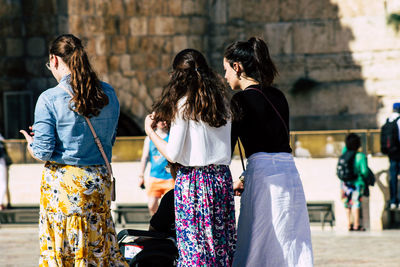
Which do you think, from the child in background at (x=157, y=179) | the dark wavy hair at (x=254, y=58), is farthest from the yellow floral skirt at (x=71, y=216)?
the child in background at (x=157, y=179)

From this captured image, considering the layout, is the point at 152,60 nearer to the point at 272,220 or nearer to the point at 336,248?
the point at 336,248

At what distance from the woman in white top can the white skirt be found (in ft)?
0.32

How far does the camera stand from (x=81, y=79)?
449 cm

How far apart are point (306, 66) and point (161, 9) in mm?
3287

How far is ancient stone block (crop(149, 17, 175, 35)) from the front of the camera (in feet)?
56.9

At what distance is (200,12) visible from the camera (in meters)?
18.4

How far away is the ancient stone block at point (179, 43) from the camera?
693 inches

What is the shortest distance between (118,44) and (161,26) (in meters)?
1.05

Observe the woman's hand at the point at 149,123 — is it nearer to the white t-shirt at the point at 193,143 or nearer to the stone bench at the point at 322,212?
the white t-shirt at the point at 193,143

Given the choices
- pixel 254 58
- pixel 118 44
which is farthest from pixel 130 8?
pixel 254 58

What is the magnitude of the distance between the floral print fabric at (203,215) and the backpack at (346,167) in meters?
5.73

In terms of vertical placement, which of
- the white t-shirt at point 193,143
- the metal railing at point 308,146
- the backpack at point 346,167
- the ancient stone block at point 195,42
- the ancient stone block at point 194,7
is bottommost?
the backpack at point 346,167

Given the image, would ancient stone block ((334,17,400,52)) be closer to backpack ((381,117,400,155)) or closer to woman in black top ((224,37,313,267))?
backpack ((381,117,400,155))

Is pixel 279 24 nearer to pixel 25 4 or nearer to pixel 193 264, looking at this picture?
pixel 25 4
